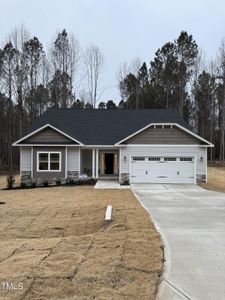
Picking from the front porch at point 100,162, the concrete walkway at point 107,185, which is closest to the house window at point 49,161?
the front porch at point 100,162

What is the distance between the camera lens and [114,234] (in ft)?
28.6

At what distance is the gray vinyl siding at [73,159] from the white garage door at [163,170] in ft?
12.7

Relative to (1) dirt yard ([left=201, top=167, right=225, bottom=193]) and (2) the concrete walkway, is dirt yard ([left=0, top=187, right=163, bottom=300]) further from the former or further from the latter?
(1) dirt yard ([left=201, top=167, right=225, bottom=193])

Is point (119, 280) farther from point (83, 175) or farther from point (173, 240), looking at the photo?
point (83, 175)

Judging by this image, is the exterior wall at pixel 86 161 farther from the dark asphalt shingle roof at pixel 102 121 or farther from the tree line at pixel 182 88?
the tree line at pixel 182 88

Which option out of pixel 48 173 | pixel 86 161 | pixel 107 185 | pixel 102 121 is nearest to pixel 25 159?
pixel 48 173

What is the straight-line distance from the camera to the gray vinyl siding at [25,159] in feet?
90.2

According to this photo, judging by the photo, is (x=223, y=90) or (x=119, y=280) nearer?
(x=119, y=280)

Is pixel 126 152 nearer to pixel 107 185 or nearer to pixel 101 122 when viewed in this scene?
pixel 107 185

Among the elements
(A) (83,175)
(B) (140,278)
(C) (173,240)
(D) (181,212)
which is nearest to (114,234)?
(C) (173,240)

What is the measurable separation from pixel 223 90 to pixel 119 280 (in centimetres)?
4975

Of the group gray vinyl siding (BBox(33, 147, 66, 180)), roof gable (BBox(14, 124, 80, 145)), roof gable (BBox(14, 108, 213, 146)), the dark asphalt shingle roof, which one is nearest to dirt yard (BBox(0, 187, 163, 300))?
gray vinyl siding (BBox(33, 147, 66, 180))

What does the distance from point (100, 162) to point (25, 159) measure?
19.4ft

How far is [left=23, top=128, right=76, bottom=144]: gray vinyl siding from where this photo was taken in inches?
1081
